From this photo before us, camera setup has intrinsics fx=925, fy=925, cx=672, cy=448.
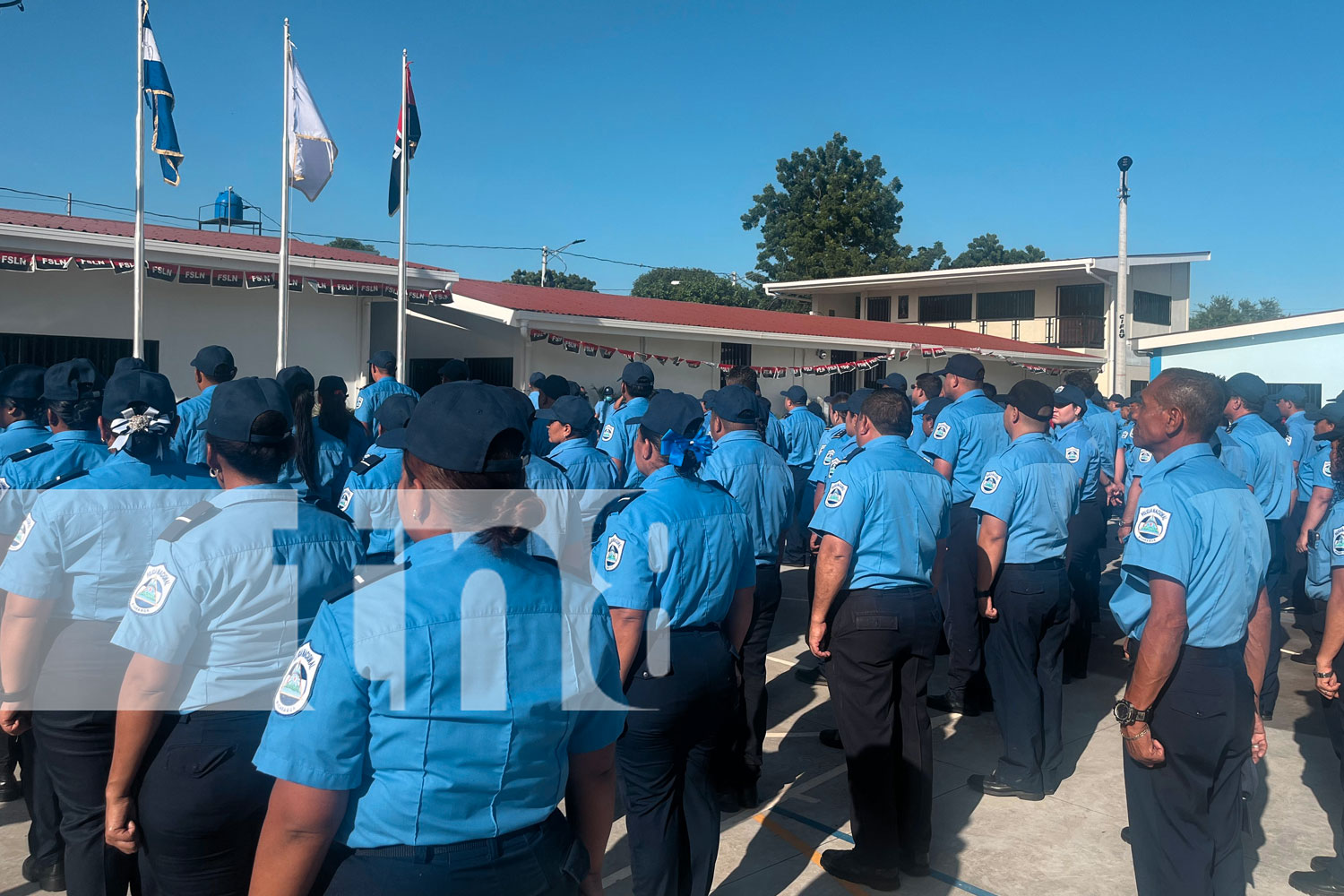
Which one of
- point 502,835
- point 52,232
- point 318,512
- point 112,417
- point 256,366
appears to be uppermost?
point 52,232

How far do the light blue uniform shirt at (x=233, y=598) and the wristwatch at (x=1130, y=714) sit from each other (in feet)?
8.40

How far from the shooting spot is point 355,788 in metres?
1.79

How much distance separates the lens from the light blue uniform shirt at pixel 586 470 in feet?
18.5

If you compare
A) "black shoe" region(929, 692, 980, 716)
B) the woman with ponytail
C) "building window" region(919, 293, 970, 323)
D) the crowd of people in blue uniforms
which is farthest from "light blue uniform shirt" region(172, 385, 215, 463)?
"building window" region(919, 293, 970, 323)

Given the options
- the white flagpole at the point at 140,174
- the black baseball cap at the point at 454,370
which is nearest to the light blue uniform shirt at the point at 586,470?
the black baseball cap at the point at 454,370

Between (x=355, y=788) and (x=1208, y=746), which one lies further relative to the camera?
(x=1208, y=746)

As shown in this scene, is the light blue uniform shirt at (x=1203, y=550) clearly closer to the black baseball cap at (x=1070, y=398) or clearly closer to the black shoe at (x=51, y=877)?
the black baseball cap at (x=1070, y=398)

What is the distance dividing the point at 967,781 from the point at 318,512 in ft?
12.6

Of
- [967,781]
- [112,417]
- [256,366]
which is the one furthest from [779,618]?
[256,366]

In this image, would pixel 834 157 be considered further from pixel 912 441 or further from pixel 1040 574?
pixel 1040 574

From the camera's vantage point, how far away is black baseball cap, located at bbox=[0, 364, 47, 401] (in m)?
4.54

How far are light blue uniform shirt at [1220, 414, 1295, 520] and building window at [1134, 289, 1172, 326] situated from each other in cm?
2285

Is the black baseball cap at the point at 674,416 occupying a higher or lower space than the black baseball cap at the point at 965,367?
lower

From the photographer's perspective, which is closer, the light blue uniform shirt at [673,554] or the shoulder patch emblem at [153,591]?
the shoulder patch emblem at [153,591]
